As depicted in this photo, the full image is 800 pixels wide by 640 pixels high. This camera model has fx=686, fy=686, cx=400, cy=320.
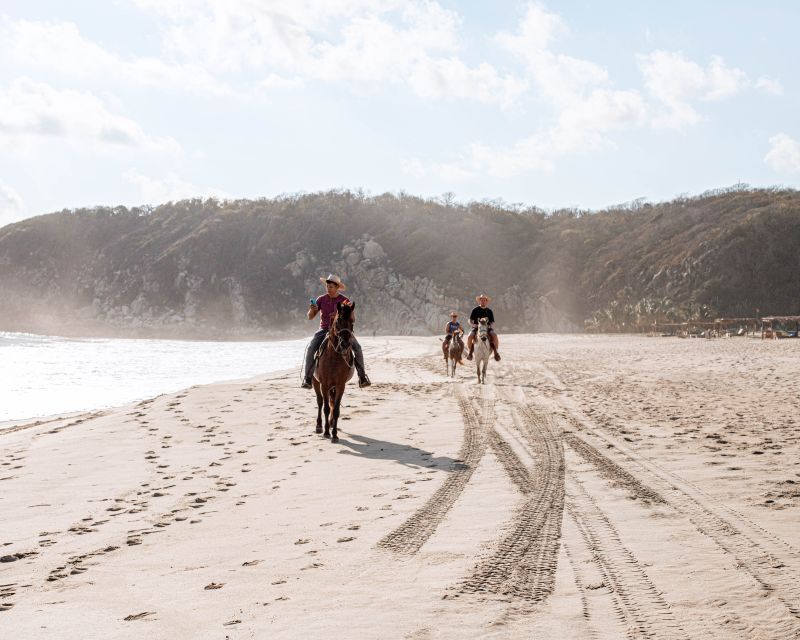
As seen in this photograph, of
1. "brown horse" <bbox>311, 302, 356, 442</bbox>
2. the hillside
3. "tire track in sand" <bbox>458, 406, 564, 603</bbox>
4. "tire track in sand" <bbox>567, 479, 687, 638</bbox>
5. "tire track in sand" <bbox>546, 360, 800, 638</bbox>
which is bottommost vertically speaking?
"tire track in sand" <bbox>458, 406, 564, 603</bbox>

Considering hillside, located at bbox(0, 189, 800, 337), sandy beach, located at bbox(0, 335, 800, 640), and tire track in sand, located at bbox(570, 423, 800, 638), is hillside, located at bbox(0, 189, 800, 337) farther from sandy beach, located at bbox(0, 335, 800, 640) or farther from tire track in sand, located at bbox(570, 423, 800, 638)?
tire track in sand, located at bbox(570, 423, 800, 638)

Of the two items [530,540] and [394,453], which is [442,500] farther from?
[394,453]

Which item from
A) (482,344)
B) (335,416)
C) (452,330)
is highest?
(452,330)

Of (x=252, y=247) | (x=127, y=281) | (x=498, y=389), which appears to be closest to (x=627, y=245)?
(x=252, y=247)

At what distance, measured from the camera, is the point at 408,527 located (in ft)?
18.1

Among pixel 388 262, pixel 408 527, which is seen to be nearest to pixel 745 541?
pixel 408 527

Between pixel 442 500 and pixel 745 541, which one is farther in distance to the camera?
pixel 442 500

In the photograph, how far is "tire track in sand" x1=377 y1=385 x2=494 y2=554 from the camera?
5133mm

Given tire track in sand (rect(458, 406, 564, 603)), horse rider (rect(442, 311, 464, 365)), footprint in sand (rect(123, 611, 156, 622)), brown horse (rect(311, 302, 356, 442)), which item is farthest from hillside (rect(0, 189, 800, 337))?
footprint in sand (rect(123, 611, 156, 622))

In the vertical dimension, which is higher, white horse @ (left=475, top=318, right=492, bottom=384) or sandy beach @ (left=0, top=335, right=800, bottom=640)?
white horse @ (left=475, top=318, right=492, bottom=384)

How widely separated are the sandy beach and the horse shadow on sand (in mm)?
84

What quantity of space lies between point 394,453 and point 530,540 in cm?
417

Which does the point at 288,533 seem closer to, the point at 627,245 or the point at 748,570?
the point at 748,570

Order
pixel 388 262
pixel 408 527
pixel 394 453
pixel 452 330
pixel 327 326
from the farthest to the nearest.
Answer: pixel 388 262 < pixel 452 330 < pixel 327 326 < pixel 394 453 < pixel 408 527
